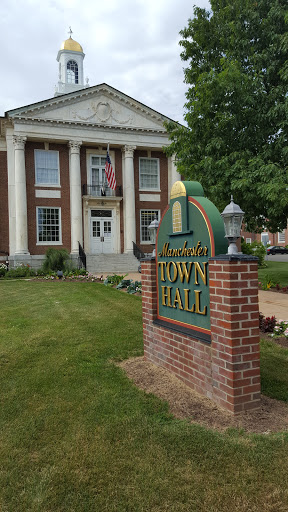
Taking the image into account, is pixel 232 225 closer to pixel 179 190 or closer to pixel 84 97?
pixel 179 190

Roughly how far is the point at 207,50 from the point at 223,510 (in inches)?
499

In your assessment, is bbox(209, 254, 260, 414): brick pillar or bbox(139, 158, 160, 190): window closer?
bbox(209, 254, 260, 414): brick pillar

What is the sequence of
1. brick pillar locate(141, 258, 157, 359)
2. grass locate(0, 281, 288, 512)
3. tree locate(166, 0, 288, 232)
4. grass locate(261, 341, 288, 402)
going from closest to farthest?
grass locate(0, 281, 288, 512) < grass locate(261, 341, 288, 402) < brick pillar locate(141, 258, 157, 359) < tree locate(166, 0, 288, 232)

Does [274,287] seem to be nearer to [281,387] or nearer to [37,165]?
[281,387]

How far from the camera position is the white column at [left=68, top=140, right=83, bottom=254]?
2334 centimetres

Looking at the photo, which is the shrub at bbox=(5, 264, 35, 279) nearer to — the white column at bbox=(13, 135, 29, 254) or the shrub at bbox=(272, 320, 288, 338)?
the white column at bbox=(13, 135, 29, 254)

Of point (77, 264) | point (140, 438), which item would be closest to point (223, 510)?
point (140, 438)

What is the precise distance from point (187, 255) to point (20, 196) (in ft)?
67.3

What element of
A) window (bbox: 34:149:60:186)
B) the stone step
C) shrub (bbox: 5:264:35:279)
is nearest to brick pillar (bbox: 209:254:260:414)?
shrub (bbox: 5:264:35:279)

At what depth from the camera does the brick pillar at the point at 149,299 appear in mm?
4457

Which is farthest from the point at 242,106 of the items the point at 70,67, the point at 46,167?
the point at 70,67

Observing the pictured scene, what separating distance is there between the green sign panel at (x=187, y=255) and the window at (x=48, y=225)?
66.6 feet

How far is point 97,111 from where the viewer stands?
24.0 meters

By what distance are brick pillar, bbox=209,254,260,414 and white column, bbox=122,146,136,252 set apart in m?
21.5
